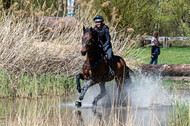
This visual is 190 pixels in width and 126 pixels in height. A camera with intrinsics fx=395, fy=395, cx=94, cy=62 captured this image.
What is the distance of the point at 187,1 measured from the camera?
44594mm

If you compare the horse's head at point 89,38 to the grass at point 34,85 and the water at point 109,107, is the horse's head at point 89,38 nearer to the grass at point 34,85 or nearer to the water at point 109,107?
the water at point 109,107

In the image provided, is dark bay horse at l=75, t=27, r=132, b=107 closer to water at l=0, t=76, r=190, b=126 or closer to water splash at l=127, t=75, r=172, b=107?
water at l=0, t=76, r=190, b=126

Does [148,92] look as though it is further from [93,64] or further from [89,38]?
[89,38]

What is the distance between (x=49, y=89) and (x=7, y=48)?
1664 millimetres

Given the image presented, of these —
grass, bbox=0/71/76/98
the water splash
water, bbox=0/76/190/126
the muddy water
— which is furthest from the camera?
grass, bbox=0/71/76/98

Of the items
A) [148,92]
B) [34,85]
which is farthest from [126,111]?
[34,85]

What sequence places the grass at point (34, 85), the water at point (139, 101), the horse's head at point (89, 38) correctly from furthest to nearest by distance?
1. the grass at point (34, 85)
2. the horse's head at point (89, 38)
3. the water at point (139, 101)

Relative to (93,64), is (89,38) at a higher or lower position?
higher

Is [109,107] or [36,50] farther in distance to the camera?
[36,50]

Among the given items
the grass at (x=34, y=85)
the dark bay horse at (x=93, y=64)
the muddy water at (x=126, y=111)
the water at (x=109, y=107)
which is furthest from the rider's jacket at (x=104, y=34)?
the grass at (x=34, y=85)

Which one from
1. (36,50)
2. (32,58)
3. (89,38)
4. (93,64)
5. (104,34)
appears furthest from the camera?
(36,50)

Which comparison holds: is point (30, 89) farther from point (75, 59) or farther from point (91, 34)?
point (91, 34)

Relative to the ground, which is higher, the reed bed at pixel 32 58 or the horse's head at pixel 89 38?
the horse's head at pixel 89 38

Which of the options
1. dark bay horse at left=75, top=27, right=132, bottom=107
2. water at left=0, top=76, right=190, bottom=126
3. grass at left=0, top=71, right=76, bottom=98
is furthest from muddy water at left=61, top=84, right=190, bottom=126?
grass at left=0, top=71, right=76, bottom=98
